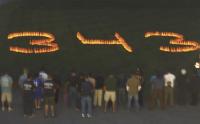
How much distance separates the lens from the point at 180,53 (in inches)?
1326

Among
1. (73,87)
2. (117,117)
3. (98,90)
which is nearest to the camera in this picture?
(117,117)

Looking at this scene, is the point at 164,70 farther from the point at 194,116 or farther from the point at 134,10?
the point at 194,116

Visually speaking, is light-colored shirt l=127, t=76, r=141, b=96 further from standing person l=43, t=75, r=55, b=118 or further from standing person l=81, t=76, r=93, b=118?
standing person l=43, t=75, r=55, b=118

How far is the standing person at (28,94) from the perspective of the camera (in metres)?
26.3

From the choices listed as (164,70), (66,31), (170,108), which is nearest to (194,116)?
(170,108)

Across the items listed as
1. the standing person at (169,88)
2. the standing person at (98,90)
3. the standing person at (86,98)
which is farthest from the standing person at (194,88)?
the standing person at (86,98)

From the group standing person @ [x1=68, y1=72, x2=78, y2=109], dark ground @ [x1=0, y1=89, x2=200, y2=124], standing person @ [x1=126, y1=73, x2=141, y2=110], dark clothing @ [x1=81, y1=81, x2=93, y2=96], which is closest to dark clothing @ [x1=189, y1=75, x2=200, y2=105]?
dark ground @ [x1=0, y1=89, x2=200, y2=124]

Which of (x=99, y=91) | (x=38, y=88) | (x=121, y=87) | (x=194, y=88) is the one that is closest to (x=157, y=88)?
(x=121, y=87)

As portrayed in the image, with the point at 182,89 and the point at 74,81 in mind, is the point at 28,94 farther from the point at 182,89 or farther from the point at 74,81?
the point at 182,89

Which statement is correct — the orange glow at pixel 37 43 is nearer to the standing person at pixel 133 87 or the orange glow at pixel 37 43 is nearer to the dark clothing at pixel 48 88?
the standing person at pixel 133 87

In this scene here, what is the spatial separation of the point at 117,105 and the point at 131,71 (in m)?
4.33

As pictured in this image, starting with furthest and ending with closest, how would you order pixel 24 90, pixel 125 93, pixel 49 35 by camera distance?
pixel 49 35 < pixel 125 93 < pixel 24 90

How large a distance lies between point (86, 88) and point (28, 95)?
226 cm

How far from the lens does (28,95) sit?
26.3 m
